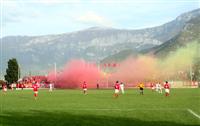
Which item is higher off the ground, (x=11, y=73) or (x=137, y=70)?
(x=11, y=73)

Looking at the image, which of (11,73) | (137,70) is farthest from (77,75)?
(11,73)

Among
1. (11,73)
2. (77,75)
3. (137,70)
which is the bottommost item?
(77,75)

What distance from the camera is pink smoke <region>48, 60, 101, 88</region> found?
11464 cm

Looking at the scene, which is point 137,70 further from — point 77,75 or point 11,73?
point 11,73

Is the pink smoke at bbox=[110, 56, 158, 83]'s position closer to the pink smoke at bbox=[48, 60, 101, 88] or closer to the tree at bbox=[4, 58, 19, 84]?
the pink smoke at bbox=[48, 60, 101, 88]

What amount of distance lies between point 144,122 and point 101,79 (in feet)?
318

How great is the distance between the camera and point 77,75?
11444 cm

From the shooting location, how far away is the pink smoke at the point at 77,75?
4514 inches

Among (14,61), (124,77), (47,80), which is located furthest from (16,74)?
(124,77)

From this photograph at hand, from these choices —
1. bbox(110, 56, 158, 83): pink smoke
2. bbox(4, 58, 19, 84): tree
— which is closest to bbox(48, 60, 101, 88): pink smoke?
bbox(110, 56, 158, 83): pink smoke

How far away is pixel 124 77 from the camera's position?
11825 centimetres

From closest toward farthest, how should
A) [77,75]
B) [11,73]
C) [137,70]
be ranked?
[137,70] → [77,75] → [11,73]

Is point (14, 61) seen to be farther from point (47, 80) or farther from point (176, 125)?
point (176, 125)

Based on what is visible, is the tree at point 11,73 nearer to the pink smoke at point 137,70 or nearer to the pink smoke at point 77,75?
the pink smoke at point 77,75
